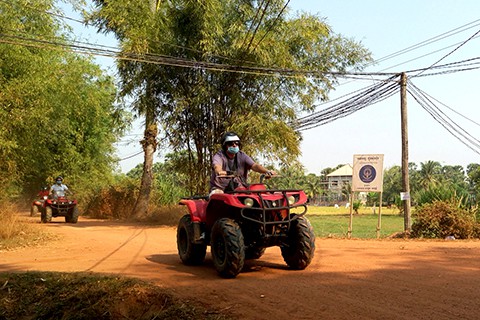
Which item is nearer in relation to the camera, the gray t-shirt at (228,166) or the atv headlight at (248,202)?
the atv headlight at (248,202)

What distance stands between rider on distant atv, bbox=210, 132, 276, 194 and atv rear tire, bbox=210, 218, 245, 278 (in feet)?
2.27

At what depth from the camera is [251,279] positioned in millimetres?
6672

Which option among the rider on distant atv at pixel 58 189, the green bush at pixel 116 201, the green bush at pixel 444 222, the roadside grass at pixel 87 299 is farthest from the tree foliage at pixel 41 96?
the green bush at pixel 444 222

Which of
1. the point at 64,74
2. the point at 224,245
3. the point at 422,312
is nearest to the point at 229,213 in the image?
the point at 224,245

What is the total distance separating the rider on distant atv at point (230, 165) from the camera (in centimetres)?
752

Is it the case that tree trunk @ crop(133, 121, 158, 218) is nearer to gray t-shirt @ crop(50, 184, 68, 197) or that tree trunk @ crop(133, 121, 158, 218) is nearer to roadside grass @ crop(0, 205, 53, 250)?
gray t-shirt @ crop(50, 184, 68, 197)

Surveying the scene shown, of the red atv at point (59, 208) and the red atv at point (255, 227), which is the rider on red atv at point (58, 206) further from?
the red atv at point (255, 227)

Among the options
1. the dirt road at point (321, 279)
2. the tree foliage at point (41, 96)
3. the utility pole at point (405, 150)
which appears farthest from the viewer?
the utility pole at point (405, 150)

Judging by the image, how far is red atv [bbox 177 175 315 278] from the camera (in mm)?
6699

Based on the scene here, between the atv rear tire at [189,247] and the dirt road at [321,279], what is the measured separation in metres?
0.18

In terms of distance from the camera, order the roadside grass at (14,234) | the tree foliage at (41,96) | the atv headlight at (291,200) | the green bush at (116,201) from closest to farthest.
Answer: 1. the atv headlight at (291,200)
2. the roadside grass at (14,234)
3. the tree foliage at (41,96)
4. the green bush at (116,201)

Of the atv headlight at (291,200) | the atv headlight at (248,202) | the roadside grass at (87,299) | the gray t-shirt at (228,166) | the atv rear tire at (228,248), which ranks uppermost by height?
the gray t-shirt at (228,166)

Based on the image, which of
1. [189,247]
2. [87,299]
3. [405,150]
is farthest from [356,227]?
[87,299]

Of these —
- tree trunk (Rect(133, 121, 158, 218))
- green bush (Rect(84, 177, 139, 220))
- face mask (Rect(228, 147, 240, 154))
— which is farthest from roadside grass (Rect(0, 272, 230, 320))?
green bush (Rect(84, 177, 139, 220))
